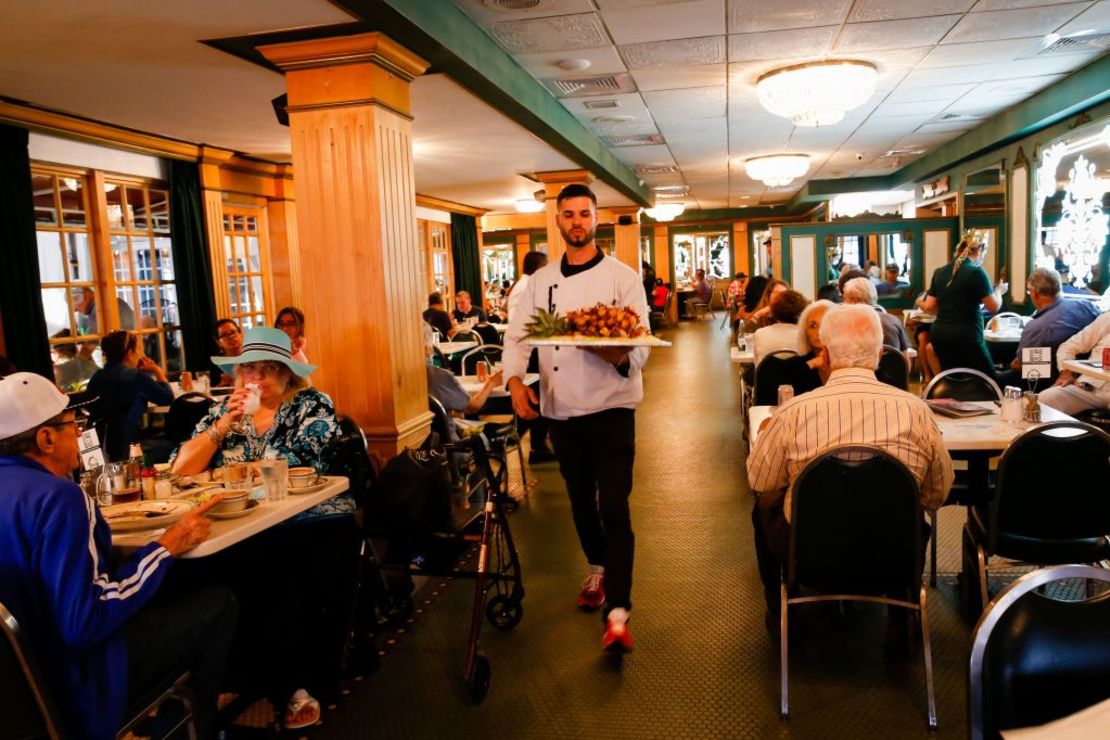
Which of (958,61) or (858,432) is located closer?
(858,432)

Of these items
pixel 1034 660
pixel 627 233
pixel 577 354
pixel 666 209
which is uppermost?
pixel 666 209

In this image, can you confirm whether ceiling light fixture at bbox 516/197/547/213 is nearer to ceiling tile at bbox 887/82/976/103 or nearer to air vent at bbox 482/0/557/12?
ceiling tile at bbox 887/82/976/103

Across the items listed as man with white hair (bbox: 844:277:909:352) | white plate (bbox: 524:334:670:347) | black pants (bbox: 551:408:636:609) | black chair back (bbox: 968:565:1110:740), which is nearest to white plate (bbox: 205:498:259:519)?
white plate (bbox: 524:334:670:347)

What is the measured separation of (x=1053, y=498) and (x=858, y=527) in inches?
29.2

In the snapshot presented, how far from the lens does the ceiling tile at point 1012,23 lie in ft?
17.4

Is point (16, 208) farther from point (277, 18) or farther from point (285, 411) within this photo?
point (285, 411)

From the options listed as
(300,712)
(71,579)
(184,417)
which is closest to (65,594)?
(71,579)

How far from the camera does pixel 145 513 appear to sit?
248 cm

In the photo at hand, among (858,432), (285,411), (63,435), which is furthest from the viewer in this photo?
(285,411)

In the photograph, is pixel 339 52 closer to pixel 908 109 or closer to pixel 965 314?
pixel 965 314

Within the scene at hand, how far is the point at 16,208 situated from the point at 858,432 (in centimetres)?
593

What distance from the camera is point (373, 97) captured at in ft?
13.2

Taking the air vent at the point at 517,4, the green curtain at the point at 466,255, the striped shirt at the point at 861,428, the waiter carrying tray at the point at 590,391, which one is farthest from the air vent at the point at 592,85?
the green curtain at the point at 466,255

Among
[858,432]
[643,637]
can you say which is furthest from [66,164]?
[858,432]
